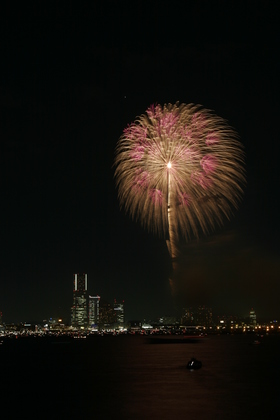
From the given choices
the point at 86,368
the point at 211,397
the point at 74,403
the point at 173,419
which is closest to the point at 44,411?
the point at 74,403

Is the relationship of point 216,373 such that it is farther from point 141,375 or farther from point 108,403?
point 108,403

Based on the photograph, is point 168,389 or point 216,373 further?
point 216,373

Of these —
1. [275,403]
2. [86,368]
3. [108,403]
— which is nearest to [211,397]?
[275,403]

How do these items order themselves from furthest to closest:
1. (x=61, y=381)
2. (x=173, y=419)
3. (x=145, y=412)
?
(x=61, y=381) → (x=145, y=412) → (x=173, y=419)

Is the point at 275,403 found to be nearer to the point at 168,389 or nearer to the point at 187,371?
the point at 168,389

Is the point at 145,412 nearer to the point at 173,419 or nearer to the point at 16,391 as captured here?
the point at 173,419

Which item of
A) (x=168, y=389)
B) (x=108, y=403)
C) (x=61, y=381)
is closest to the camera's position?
(x=108, y=403)

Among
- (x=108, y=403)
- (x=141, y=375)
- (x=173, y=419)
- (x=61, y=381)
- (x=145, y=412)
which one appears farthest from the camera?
(x=141, y=375)

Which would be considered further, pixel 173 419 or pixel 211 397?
pixel 211 397

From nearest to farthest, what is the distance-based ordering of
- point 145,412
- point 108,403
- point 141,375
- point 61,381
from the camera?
1. point 145,412
2. point 108,403
3. point 61,381
4. point 141,375
